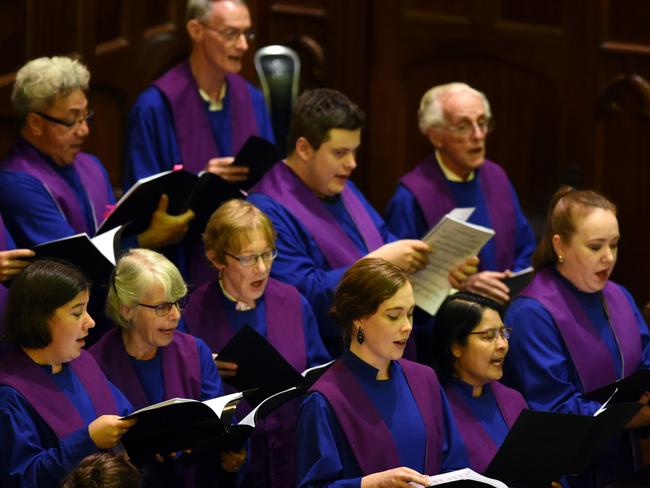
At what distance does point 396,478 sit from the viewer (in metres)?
3.47

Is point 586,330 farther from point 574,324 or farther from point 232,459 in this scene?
point 232,459

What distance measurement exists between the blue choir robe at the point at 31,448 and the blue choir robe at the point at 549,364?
1.63 m

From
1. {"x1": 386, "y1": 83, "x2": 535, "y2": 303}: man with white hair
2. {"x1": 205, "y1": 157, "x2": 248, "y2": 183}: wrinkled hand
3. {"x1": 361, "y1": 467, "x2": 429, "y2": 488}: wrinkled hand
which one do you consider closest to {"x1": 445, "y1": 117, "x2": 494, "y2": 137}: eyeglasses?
{"x1": 386, "y1": 83, "x2": 535, "y2": 303}: man with white hair

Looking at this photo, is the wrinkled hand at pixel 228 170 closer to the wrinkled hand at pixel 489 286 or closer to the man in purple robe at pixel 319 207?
the man in purple robe at pixel 319 207

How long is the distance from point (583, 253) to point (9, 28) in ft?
7.94

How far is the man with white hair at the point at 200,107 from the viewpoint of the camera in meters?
5.42

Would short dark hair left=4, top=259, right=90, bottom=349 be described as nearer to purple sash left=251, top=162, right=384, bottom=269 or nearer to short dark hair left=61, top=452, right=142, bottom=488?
short dark hair left=61, top=452, right=142, bottom=488

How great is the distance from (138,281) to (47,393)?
46cm

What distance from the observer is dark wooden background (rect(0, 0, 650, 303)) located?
20.6 feet

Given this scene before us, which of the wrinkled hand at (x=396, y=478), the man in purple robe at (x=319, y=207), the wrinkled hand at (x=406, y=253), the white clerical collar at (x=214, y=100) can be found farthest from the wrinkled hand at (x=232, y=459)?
the white clerical collar at (x=214, y=100)

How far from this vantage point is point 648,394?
4371mm

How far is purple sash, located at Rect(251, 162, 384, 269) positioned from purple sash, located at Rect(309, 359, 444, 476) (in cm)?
122

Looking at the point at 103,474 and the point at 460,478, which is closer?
the point at 103,474

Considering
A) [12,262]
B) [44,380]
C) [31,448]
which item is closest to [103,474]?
[31,448]
